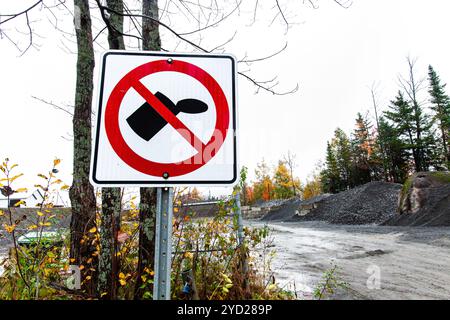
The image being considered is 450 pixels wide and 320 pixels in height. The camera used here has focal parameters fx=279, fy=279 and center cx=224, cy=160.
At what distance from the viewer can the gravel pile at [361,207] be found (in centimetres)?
1964

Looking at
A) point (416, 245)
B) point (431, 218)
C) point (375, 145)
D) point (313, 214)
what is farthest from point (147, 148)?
point (375, 145)

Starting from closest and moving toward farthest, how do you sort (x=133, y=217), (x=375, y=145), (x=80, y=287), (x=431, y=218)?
(x=80, y=287) → (x=133, y=217) → (x=431, y=218) → (x=375, y=145)

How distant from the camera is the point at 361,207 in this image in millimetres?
21719

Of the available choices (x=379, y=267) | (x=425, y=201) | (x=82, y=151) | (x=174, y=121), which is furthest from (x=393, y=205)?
(x=174, y=121)

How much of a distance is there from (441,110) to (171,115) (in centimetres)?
4826

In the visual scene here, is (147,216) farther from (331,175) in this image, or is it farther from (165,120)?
(331,175)

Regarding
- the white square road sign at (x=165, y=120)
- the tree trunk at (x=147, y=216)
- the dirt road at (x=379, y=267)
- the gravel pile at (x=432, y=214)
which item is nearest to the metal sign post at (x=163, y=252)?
the white square road sign at (x=165, y=120)

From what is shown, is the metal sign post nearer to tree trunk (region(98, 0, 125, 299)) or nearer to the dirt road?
tree trunk (region(98, 0, 125, 299))

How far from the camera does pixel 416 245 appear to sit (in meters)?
8.84

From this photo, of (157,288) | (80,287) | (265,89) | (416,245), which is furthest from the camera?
(416,245)

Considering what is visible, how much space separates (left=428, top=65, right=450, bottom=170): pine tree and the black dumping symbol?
43.0m

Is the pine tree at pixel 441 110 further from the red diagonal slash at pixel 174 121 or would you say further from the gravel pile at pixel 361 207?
the red diagonal slash at pixel 174 121

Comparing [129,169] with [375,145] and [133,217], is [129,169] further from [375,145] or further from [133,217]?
[375,145]

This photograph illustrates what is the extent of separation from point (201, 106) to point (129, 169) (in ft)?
1.38
